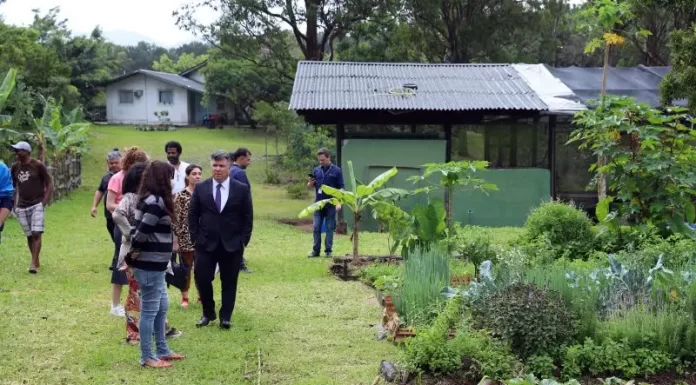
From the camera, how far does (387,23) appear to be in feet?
101

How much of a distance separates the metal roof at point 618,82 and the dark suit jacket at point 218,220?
12253mm

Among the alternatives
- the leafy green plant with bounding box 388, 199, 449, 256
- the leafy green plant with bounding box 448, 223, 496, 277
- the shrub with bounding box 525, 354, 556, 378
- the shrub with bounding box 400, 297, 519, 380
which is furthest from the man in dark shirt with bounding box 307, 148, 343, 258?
the shrub with bounding box 525, 354, 556, 378

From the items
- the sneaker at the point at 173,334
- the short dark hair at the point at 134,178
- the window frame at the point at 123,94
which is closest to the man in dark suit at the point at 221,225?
the sneaker at the point at 173,334

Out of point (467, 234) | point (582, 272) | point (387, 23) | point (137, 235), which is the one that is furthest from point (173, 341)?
point (387, 23)

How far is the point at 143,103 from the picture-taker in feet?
167

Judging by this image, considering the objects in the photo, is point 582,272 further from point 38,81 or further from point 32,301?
point 38,81

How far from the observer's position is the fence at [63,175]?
809 inches

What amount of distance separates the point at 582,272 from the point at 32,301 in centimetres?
593

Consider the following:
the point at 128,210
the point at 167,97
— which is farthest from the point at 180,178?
the point at 167,97

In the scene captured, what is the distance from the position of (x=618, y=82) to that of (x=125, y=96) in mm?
38854

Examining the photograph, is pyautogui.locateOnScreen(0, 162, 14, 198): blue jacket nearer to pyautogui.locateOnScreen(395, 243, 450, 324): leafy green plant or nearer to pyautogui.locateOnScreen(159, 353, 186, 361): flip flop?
pyautogui.locateOnScreen(159, 353, 186, 361): flip flop

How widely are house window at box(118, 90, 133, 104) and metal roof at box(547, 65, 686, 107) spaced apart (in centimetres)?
3719

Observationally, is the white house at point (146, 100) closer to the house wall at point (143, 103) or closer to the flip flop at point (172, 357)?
the house wall at point (143, 103)

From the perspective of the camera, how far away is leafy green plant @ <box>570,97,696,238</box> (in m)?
9.10
